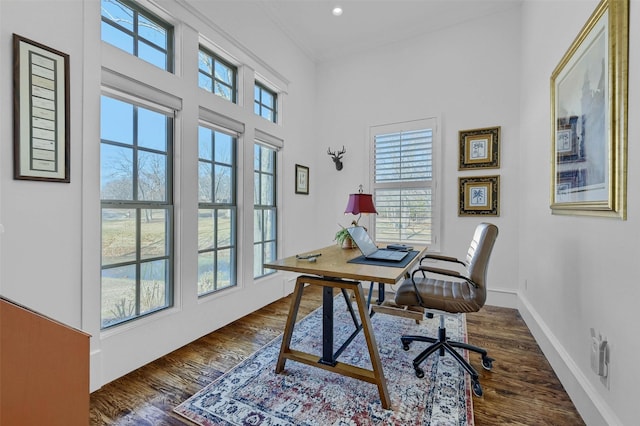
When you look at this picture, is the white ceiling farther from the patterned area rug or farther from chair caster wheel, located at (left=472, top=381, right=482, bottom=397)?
chair caster wheel, located at (left=472, top=381, right=482, bottom=397)

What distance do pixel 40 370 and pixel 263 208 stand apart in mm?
2920

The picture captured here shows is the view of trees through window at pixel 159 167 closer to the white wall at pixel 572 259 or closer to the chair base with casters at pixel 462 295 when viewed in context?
the chair base with casters at pixel 462 295

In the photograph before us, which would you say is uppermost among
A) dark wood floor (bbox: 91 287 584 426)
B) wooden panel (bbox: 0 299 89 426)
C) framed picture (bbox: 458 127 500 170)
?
framed picture (bbox: 458 127 500 170)

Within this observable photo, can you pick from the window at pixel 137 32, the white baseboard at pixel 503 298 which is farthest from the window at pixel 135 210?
the white baseboard at pixel 503 298

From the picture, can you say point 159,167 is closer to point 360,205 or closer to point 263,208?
point 263,208

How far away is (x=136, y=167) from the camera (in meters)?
2.18

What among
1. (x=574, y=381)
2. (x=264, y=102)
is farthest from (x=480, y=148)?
(x=264, y=102)

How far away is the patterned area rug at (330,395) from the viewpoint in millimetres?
1583

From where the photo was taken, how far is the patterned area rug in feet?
5.19

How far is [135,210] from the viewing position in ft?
7.09

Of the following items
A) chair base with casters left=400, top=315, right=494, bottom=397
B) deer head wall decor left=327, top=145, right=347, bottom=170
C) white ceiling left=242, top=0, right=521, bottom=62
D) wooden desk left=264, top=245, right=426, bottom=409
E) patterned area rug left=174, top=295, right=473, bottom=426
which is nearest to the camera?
patterned area rug left=174, top=295, right=473, bottom=426

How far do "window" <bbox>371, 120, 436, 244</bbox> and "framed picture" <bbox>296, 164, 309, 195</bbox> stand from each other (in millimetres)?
952

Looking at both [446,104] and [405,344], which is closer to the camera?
[405,344]

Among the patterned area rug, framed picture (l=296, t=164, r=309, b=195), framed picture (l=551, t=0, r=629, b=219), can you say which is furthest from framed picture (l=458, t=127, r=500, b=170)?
the patterned area rug
